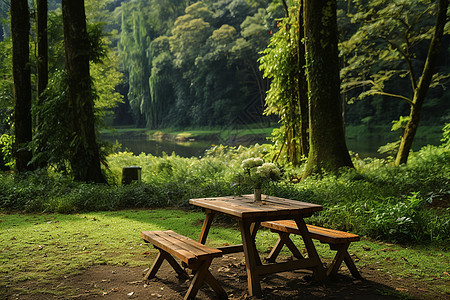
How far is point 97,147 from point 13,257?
5.97 metres

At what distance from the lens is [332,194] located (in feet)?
22.8

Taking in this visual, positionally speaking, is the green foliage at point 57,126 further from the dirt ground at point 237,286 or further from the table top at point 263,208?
the table top at point 263,208

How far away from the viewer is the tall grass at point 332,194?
5.53 meters

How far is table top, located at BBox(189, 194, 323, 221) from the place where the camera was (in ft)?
12.0

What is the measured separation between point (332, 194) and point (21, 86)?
31.8 feet

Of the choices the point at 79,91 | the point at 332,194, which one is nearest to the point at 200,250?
the point at 332,194

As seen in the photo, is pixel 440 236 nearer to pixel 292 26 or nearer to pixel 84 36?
pixel 292 26

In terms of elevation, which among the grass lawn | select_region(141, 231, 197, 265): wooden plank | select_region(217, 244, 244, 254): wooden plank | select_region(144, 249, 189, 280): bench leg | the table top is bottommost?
the grass lawn

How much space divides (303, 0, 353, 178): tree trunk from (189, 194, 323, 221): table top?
477 cm

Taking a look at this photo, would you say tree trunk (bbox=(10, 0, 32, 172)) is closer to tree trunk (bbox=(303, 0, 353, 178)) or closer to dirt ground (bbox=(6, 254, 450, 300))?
tree trunk (bbox=(303, 0, 353, 178))

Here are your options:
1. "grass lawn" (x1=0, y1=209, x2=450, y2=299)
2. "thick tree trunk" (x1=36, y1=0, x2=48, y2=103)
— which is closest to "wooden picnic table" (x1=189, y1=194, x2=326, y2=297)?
"grass lawn" (x1=0, y1=209, x2=450, y2=299)

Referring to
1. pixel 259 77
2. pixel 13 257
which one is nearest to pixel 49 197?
pixel 13 257

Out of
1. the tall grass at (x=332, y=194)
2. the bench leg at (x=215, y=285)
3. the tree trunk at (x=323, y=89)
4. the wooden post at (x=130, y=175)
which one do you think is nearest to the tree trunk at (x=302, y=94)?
the tall grass at (x=332, y=194)

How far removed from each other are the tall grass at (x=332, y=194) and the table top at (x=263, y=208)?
1.48 m
